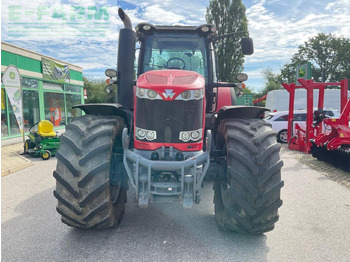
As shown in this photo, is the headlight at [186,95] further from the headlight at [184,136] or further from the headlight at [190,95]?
the headlight at [184,136]

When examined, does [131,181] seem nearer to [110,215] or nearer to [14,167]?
[110,215]

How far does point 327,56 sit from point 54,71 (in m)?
40.0

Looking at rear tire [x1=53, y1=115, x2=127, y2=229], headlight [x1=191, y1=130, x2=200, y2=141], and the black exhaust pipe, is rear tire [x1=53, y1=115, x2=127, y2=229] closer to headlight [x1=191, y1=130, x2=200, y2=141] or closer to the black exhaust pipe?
the black exhaust pipe

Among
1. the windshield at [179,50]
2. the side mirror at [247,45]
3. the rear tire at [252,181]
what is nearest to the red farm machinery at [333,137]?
the side mirror at [247,45]

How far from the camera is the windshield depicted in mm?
4066

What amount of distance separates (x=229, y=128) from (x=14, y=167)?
6394mm

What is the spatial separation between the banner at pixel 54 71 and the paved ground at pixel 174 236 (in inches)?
479

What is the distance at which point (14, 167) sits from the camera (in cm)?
696

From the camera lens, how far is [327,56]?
40156mm

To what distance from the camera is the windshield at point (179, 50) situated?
4.07 meters

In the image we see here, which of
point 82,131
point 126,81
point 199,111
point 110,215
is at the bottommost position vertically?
point 110,215

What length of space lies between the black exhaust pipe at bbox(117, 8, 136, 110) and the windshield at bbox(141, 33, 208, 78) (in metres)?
0.76

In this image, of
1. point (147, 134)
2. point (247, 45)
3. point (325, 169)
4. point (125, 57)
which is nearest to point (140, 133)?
point (147, 134)

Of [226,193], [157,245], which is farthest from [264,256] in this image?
[157,245]
